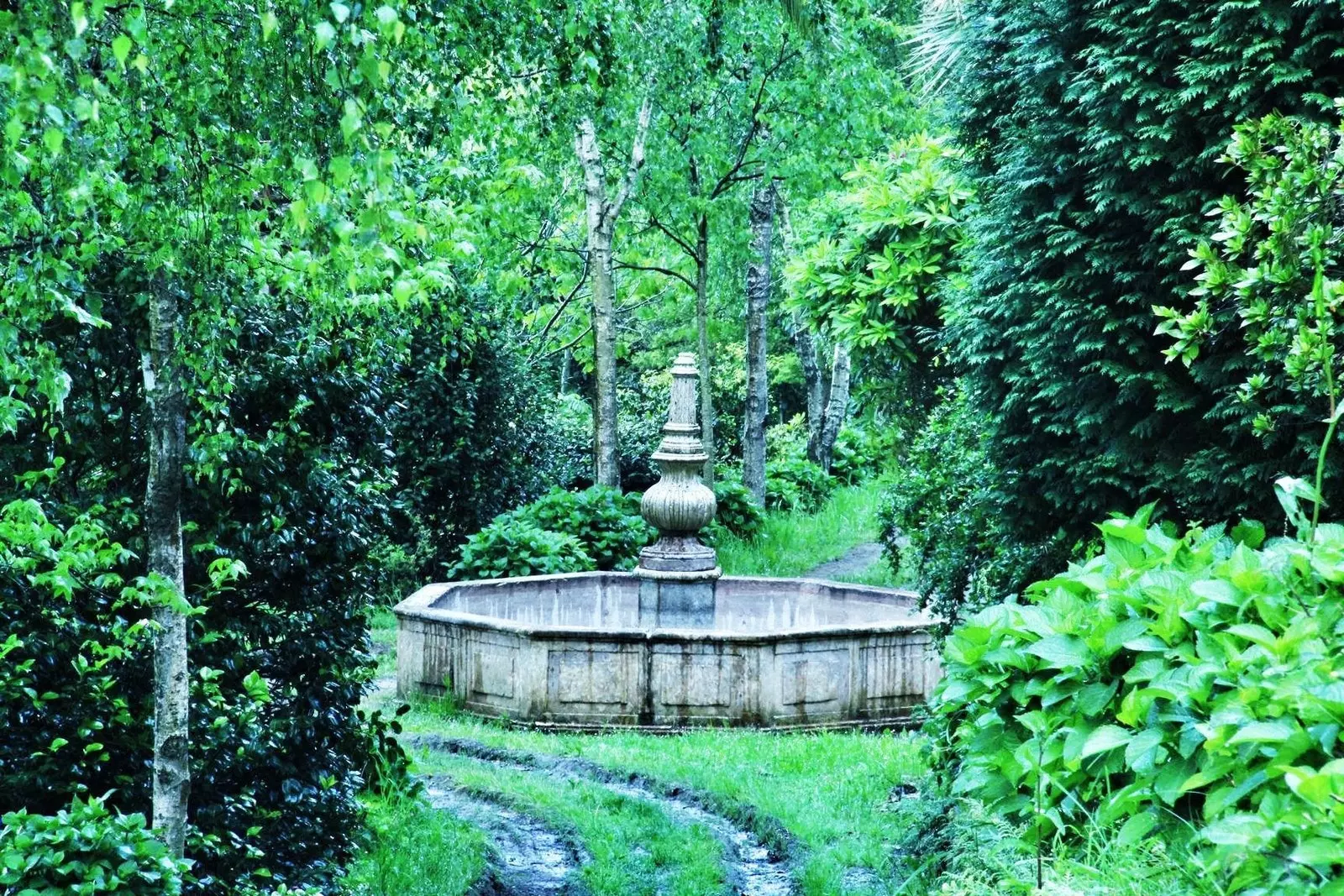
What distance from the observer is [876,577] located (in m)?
17.5

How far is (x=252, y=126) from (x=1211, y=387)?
4.18 meters

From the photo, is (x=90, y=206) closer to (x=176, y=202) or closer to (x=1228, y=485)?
(x=176, y=202)

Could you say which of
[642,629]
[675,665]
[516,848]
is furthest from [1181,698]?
[642,629]

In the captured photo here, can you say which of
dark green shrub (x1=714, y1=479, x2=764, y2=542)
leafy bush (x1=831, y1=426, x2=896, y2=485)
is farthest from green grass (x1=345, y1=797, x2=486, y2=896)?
leafy bush (x1=831, y1=426, x2=896, y2=485)

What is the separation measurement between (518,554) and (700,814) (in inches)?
246

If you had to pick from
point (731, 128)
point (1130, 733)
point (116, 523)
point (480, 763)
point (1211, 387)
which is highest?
point (731, 128)

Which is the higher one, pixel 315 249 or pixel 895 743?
pixel 315 249

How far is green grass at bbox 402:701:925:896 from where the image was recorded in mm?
8023

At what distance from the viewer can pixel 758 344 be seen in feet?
64.5

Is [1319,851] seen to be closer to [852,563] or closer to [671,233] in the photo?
[671,233]

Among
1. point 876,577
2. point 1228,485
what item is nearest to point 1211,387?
point 1228,485

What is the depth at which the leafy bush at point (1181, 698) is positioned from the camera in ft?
11.4

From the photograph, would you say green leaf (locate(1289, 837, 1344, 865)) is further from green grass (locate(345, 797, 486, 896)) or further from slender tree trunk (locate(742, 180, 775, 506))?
slender tree trunk (locate(742, 180, 775, 506))

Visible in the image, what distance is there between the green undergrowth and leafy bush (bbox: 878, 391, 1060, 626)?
2.19 meters
